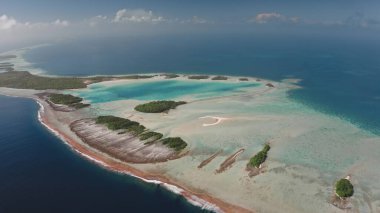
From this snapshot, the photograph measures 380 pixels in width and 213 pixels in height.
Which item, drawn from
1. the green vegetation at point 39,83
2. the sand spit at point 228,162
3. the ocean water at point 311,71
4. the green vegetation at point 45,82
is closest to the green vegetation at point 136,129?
the sand spit at point 228,162

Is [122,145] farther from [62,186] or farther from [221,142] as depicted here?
[221,142]

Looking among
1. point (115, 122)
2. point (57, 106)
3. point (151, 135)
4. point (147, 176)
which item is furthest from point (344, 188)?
point (57, 106)

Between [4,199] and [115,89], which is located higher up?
[115,89]

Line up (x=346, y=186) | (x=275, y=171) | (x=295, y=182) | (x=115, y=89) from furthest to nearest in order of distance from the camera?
(x=115, y=89) → (x=275, y=171) → (x=295, y=182) → (x=346, y=186)

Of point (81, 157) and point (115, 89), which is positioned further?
point (115, 89)

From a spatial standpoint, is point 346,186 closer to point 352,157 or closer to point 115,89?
point 352,157

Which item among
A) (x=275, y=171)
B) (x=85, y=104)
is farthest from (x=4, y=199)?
(x=85, y=104)

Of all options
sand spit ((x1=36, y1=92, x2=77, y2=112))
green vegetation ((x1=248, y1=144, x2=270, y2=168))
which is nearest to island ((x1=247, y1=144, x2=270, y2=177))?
green vegetation ((x1=248, y1=144, x2=270, y2=168))

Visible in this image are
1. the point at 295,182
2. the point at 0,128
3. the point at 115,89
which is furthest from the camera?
the point at 115,89
